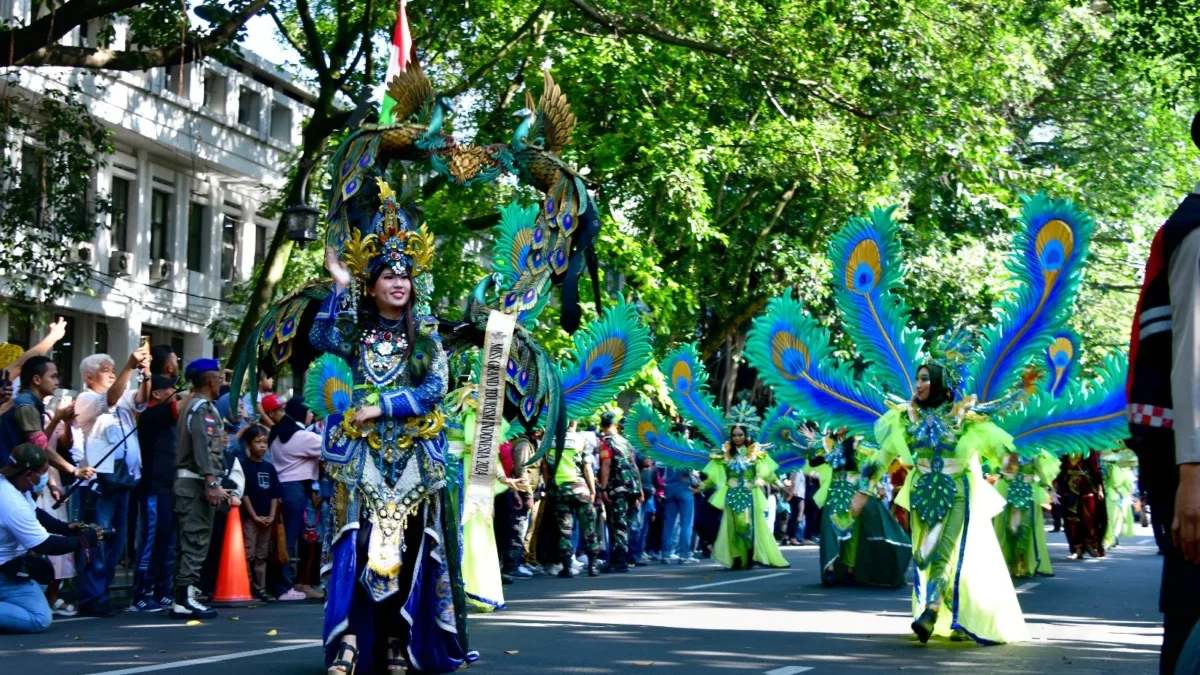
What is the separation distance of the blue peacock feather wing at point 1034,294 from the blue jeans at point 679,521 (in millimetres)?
11455

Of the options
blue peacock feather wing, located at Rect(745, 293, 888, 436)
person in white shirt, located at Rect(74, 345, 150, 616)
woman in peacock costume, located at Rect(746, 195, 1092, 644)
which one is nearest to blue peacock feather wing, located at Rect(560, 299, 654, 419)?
blue peacock feather wing, located at Rect(745, 293, 888, 436)

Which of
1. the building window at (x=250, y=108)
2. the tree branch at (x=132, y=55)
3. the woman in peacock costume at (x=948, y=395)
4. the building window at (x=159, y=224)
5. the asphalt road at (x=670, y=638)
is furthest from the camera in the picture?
the building window at (x=250, y=108)

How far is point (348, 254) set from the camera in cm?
895

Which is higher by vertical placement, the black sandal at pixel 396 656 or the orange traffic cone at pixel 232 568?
the orange traffic cone at pixel 232 568

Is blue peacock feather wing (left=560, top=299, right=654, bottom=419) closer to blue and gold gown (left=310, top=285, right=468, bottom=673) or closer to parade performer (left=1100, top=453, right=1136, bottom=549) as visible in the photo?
blue and gold gown (left=310, top=285, right=468, bottom=673)

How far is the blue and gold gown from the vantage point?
8.66 meters

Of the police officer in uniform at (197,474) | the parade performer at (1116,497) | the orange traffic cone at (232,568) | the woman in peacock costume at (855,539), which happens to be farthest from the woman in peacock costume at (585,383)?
the parade performer at (1116,497)

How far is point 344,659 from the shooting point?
8.45 metres

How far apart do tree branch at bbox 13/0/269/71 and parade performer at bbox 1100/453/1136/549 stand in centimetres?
1366

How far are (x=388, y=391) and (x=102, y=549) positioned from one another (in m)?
5.04

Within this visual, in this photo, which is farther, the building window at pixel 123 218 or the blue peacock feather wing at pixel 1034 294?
the building window at pixel 123 218

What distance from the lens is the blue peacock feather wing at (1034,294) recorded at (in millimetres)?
11656

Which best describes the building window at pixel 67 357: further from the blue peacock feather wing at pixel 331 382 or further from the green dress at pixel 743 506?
the blue peacock feather wing at pixel 331 382

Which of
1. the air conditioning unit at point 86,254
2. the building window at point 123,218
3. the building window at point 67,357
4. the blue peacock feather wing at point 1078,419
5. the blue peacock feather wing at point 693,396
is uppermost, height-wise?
the building window at point 123,218
